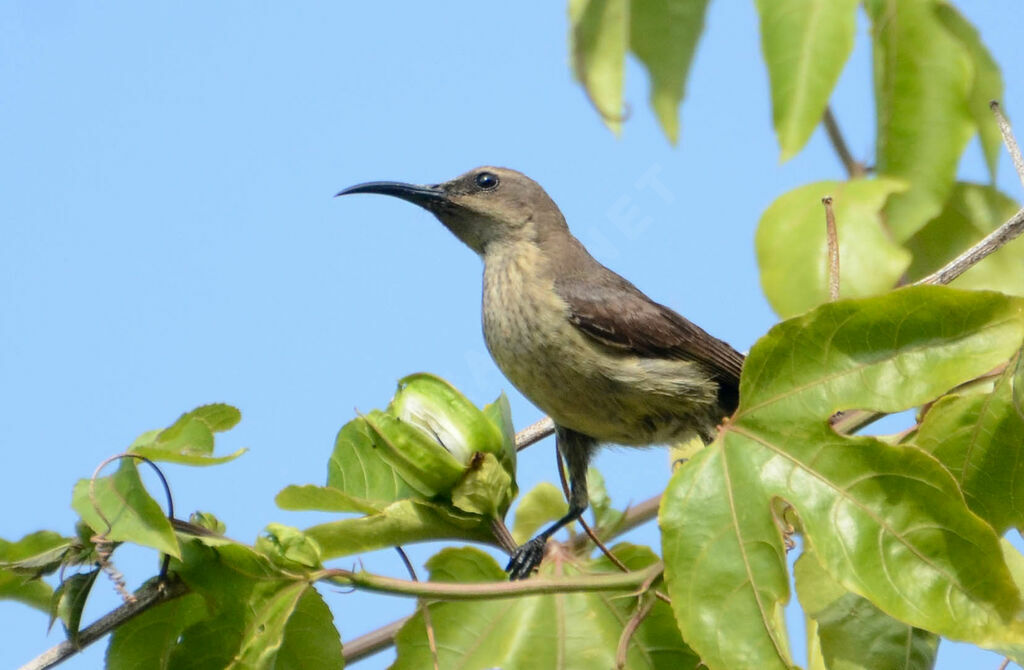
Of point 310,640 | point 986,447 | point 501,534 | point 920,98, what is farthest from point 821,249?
point 310,640

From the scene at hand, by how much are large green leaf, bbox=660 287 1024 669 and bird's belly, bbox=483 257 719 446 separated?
1675mm

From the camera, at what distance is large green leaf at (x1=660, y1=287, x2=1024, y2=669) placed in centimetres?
217

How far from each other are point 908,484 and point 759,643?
14.9 inches

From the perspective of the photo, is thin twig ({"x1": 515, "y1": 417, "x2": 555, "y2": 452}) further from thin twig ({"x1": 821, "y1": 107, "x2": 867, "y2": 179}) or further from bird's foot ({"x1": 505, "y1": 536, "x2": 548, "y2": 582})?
thin twig ({"x1": 821, "y1": 107, "x2": 867, "y2": 179})

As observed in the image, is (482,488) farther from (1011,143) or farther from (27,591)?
(1011,143)

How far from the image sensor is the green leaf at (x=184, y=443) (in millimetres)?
2264

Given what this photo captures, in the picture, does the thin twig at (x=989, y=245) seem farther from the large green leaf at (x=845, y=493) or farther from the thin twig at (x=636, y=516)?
the thin twig at (x=636, y=516)

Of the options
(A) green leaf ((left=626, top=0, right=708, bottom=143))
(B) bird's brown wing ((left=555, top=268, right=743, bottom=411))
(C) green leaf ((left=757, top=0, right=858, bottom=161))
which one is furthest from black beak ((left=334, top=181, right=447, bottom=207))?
(C) green leaf ((left=757, top=0, right=858, bottom=161))

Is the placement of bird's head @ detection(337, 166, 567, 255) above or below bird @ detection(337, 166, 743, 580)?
above

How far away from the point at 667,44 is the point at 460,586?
221 cm

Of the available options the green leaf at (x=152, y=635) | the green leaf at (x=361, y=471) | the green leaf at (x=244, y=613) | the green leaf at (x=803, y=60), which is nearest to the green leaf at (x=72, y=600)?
the green leaf at (x=244, y=613)

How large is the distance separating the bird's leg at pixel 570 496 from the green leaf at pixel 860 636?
2.62ft

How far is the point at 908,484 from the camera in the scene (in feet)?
7.25

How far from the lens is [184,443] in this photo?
230 centimetres
